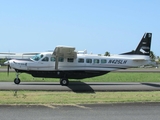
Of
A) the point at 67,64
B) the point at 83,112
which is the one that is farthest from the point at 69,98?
the point at 67,64

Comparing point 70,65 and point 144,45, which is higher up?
point 144,45

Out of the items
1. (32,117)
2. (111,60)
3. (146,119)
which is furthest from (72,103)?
(111,60)

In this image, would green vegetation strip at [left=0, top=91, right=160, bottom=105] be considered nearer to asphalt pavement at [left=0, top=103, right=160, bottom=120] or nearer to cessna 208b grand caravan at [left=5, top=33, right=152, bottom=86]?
asphalt pavement at [left=0, top=103, right=160, bottom=120]

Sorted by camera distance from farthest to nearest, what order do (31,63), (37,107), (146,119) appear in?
1. (31,63)
2. (37,107)
3. (146,119)

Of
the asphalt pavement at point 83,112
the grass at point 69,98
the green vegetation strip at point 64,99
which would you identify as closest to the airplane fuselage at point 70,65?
the grass at point 69,98

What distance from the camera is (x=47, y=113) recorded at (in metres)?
9.21

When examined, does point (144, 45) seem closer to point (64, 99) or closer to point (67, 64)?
point (67, 64)

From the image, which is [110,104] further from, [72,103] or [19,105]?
[19,105]

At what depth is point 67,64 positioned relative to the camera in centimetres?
2328

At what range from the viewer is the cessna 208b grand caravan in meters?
22.6

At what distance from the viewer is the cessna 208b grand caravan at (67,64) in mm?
22594

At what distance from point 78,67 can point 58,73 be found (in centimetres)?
183

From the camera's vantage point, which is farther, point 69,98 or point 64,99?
point 69,98

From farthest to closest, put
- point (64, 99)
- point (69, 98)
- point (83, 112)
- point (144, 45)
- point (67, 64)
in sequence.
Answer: point (144, 45) → point (67, 64) → point (69, 98) → point (64, 99) → point (83, 112)
